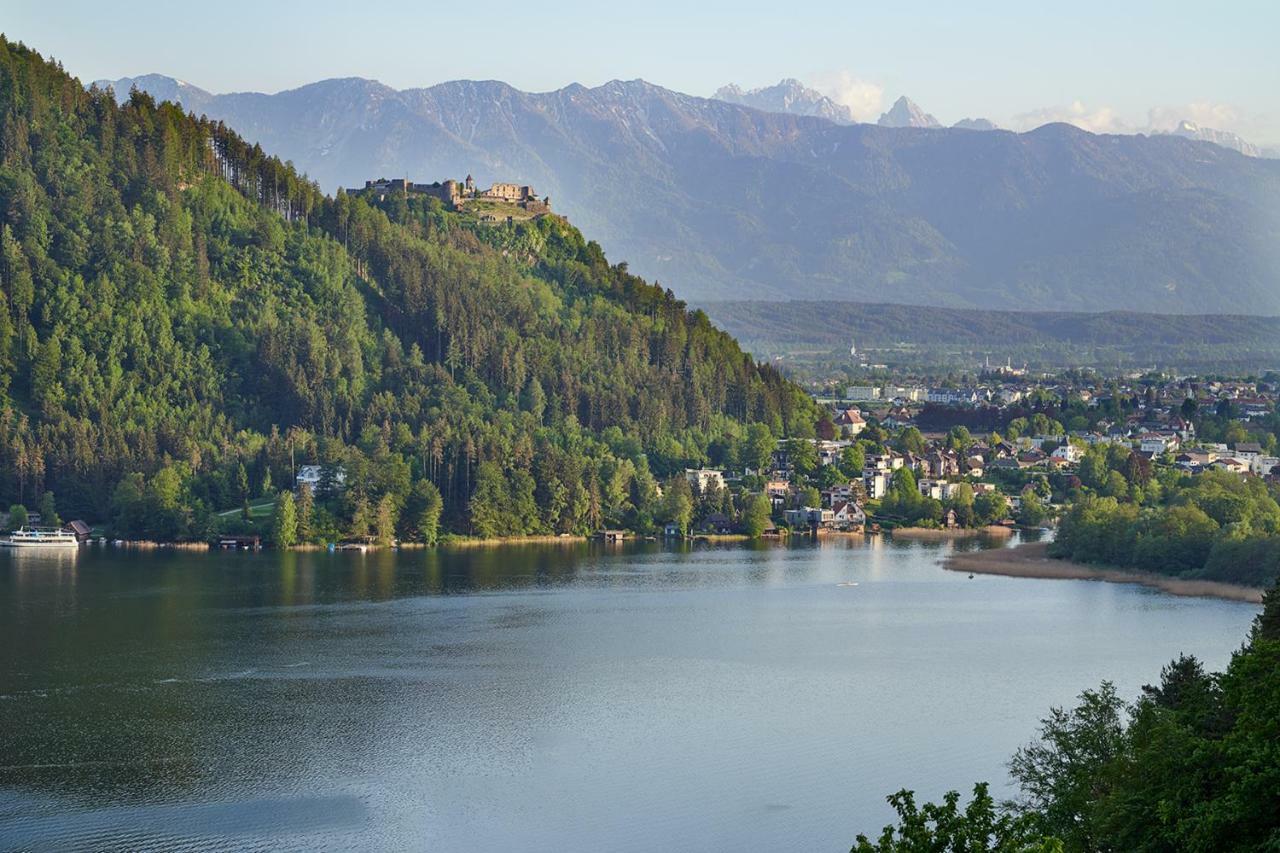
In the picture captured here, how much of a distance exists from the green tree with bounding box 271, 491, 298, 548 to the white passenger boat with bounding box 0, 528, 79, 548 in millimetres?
5754

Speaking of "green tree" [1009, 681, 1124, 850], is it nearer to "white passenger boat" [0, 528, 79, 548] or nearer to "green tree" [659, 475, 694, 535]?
"white passenger boat" [0, 528, 79, 548]

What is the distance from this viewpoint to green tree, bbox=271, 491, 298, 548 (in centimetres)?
5856

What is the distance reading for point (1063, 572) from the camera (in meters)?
53.4

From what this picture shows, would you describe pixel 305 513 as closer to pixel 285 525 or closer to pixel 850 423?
pixel 285 525

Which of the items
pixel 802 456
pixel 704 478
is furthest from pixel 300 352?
pixel 802 456

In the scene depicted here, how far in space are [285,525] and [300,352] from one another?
13.6m

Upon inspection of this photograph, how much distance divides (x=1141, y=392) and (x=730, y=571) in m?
62.8

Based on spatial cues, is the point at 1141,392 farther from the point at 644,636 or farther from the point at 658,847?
the point at 658,847

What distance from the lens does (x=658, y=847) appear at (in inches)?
967

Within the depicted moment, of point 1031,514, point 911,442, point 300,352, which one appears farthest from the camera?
point 911,442

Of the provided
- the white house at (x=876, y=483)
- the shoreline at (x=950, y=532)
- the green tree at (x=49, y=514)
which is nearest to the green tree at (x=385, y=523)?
the green tree at (x=49, y=514)

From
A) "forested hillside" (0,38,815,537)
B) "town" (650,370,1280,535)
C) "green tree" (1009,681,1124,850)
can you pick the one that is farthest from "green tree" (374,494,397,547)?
"green tree" (1009,681,1124,850)

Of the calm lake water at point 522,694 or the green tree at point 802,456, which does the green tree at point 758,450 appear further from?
the calm lake water at point 522,694

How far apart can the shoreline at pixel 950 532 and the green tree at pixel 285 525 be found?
20979 mm
